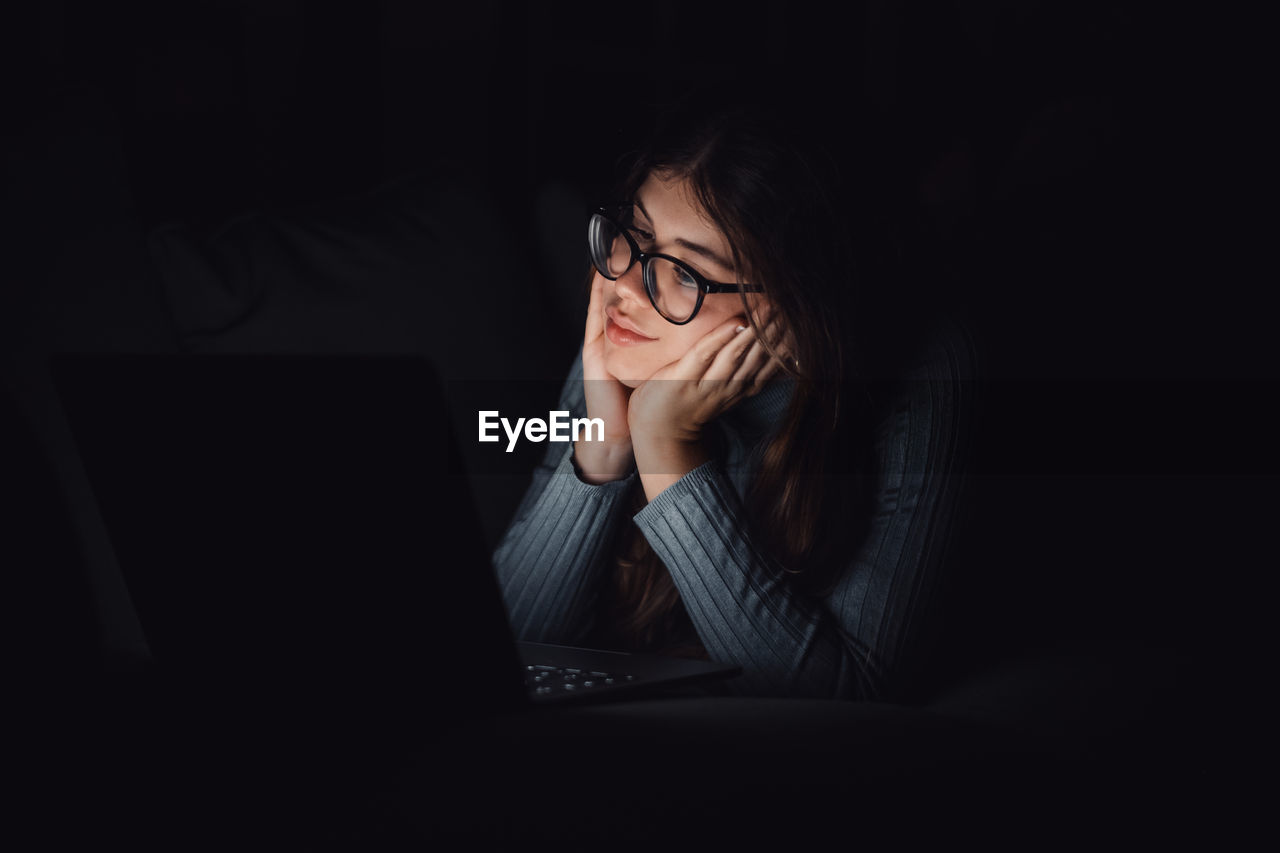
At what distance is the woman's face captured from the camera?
3.29 ft

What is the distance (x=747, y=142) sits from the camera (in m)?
1.01

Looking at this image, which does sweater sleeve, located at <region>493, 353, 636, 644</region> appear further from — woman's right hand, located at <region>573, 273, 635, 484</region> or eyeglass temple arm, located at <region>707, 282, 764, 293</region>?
eyeglass temple arm, located at <region>707, 282, 764, 293</region>

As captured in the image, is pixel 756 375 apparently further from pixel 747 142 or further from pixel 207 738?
pixel 207 738

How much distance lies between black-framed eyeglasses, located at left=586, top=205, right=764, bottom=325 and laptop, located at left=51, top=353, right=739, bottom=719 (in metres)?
0.53

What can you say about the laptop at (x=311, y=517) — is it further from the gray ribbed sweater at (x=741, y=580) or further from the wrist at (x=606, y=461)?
the wrist at (x=606, y=461)

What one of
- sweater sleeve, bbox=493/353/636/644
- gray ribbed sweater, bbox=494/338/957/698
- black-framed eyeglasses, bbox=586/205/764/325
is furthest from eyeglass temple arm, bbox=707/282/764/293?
sweater sleeve, bbox=493/353/636/644

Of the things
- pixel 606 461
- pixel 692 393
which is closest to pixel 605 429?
pixel 606 461

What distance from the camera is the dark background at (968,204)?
94 cm

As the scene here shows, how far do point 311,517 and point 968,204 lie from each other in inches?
40.3

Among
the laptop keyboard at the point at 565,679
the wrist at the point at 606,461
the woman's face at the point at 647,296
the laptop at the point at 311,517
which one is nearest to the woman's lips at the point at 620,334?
the woman's face at the point at 647,296

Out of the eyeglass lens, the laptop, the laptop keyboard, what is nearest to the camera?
the laptop

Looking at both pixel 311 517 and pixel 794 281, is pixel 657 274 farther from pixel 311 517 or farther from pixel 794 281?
pixel 311 517

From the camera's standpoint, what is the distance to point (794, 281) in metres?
0.98

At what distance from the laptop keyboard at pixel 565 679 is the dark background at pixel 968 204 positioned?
338mm
